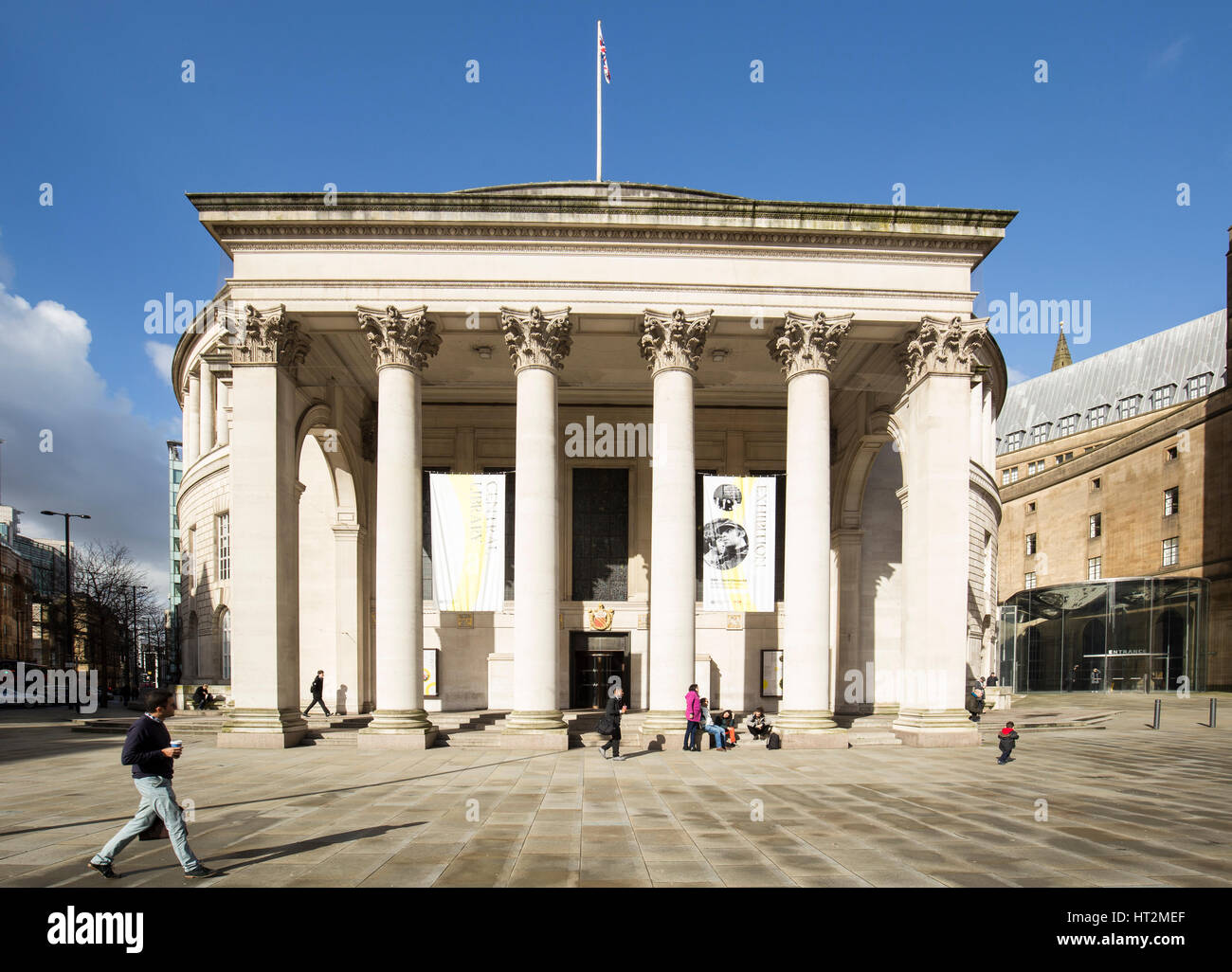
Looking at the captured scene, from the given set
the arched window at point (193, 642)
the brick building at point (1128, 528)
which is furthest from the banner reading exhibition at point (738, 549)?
the brick building at point (1128, 528)

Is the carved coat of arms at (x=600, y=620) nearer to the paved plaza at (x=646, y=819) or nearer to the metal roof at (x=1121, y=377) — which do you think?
the paved plaza at (x=646, y=819)

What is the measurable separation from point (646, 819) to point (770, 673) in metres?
21.3

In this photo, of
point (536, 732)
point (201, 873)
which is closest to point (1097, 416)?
point (536, 732)

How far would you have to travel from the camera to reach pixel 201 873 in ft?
30.2

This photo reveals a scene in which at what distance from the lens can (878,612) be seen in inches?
1346

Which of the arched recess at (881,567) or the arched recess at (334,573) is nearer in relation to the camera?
the arched recess at (334,573)

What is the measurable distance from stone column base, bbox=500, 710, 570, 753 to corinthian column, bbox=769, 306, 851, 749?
6.53 m

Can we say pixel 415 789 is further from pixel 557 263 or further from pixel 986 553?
pixel 986 553

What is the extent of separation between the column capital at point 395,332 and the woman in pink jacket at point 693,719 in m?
12.8

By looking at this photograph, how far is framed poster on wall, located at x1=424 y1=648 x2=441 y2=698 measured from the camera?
31812 millimetres

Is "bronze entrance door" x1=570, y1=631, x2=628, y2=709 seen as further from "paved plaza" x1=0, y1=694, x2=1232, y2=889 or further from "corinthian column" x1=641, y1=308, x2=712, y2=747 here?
"paved plaza" x1=0, y1=694, x2=1232, y2=889

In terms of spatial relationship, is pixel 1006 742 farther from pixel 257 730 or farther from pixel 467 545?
pixel 257 730

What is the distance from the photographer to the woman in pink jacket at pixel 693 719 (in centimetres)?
2173
